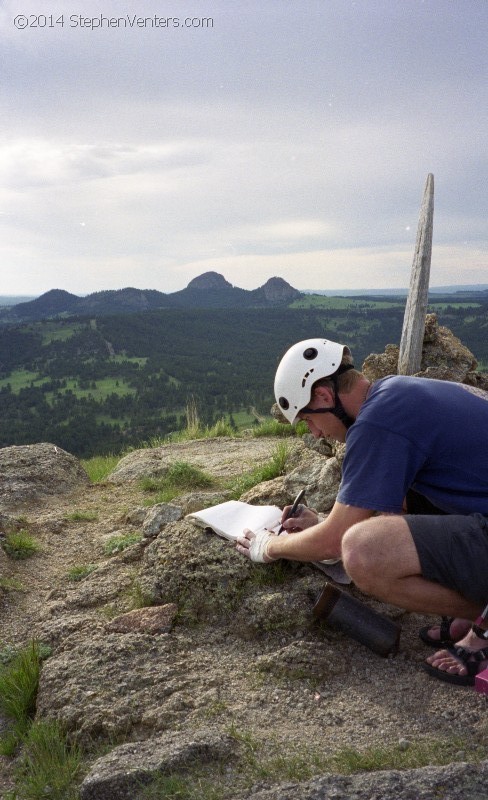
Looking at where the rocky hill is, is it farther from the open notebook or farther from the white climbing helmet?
the white climbing helmet

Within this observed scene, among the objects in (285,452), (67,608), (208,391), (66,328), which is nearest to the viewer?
(67,608)

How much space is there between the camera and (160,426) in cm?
9469

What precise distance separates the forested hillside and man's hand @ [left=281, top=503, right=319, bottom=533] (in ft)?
232

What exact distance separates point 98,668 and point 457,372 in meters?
4.23

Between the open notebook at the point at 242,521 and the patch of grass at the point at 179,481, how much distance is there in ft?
10.1

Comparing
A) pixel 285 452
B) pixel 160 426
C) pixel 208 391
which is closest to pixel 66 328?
pixel 208 391

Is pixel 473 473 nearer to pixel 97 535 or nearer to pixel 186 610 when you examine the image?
pixel 186 610

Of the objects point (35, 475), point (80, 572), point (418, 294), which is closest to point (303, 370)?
point (418, 294)

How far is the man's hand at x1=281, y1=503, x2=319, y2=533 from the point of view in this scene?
14.6ft

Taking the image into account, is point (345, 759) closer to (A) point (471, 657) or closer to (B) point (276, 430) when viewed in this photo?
(A) point (471, 657)

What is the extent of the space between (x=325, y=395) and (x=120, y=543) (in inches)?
125

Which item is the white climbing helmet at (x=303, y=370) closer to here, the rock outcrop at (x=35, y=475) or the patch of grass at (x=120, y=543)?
the patch of grass at (x=120, y=543)

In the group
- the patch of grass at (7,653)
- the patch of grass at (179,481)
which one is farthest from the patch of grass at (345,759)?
the patch of grass at (179,481)

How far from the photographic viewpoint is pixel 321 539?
3.65 m
